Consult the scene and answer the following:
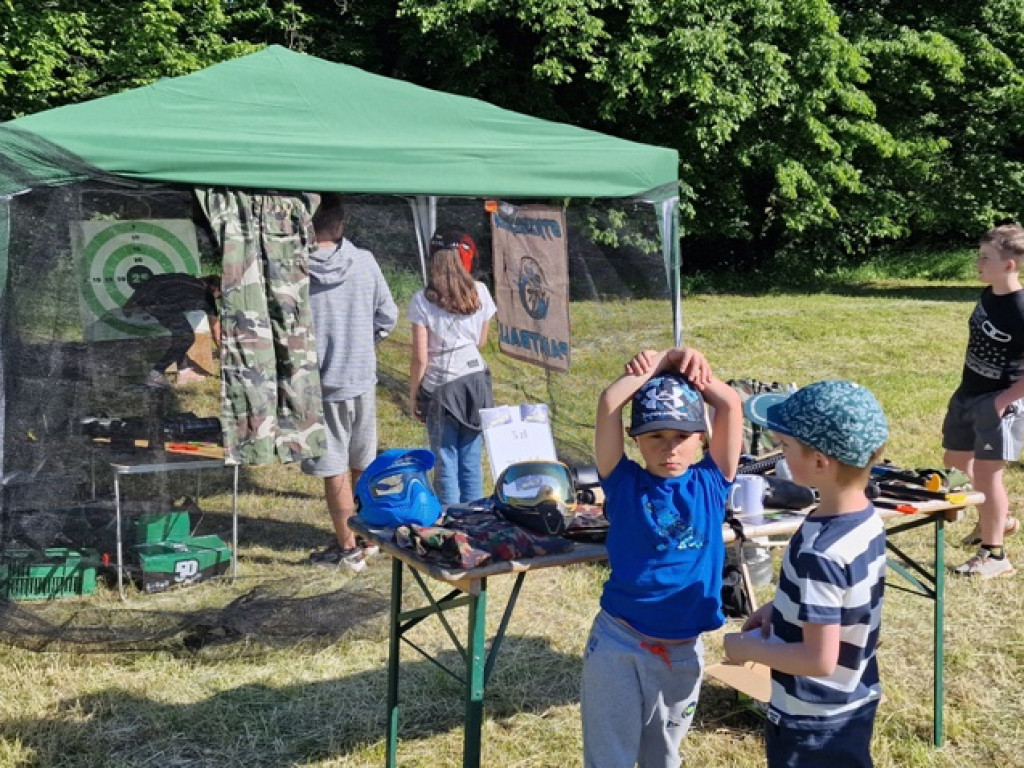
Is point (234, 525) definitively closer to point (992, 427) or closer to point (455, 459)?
point (455, 459)

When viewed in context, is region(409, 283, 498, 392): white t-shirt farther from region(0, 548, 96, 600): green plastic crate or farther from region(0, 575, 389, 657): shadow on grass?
region(0, 548, 96, 600): green plastic crate

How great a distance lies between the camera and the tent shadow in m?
3.45

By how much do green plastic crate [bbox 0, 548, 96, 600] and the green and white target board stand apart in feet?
2.91

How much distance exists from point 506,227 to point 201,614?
2.33 m

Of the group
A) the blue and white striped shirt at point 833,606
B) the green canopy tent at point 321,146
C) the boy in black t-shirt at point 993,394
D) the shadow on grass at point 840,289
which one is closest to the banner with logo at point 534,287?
the green canopy tent at point 321,146

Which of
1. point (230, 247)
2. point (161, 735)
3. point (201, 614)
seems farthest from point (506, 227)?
point (161, 735)

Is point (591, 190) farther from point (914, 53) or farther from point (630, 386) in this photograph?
point (914, 53)

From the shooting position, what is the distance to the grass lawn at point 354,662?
3496 millimetres

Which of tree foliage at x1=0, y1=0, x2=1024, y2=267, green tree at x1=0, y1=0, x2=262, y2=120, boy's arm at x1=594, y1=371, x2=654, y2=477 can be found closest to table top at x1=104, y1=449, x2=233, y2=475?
boy's arm at x1=594, y1=371, x2=654, y2=477

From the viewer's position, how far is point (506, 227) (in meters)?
5.36

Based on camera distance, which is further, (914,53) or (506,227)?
(914,53)

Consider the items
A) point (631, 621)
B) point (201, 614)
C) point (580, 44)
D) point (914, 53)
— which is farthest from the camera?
point (914, 53)

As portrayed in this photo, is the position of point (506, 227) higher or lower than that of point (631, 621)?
higher

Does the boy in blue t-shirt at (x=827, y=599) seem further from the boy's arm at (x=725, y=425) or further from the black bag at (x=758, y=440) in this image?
the black bag at (x=758, y=440)
